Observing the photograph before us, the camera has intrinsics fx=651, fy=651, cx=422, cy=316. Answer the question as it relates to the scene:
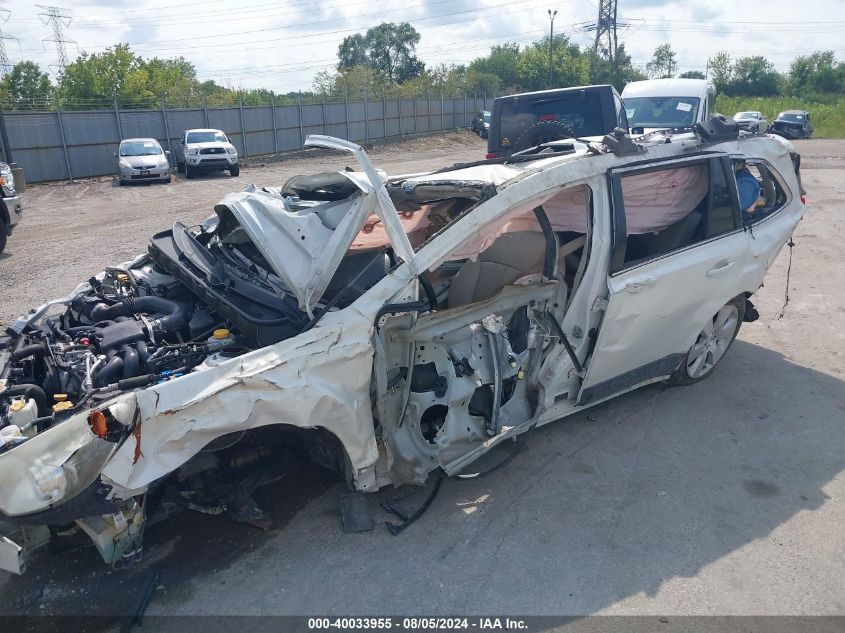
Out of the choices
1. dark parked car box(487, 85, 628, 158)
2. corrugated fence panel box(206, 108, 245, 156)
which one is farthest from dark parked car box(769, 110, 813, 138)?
dark parked car box(487, 85, 628, 158)

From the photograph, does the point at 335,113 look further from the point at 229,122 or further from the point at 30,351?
the point at 30,351

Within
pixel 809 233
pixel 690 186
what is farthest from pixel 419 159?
pixel 690 186

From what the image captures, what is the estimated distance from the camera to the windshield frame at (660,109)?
42.5ft

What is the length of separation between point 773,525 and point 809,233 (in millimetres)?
8697

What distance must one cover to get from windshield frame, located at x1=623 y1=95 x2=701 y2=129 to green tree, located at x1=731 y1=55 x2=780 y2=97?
56307 mm

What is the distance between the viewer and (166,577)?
123 inches

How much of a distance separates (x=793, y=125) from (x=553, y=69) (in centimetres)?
2157

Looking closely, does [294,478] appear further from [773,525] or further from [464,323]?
[773,525]

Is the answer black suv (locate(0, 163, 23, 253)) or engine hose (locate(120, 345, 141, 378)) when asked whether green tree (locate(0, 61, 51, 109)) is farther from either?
engine hose (locate(120, 345, 141, 378))

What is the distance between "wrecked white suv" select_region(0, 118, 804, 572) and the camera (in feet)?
9.07

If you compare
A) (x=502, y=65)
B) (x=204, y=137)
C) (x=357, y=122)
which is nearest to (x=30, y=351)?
(x=204, y=137)

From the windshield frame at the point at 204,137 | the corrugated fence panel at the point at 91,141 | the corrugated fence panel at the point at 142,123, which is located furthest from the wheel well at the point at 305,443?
the corrugated fence panel at the point at 142,123

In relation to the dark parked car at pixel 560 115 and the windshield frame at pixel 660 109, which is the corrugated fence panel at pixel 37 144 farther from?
the windshield frame at pixel 660 109

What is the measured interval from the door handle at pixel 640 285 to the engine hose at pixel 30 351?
10.9ft
